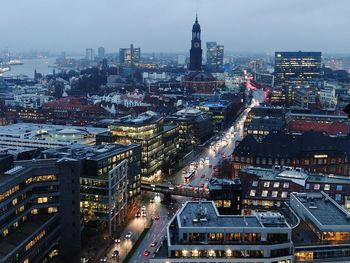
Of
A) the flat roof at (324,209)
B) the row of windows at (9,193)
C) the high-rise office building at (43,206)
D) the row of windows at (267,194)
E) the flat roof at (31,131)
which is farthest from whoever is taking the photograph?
the flat roof at (31,131)

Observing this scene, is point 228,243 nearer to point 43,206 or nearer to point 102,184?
point 43,206

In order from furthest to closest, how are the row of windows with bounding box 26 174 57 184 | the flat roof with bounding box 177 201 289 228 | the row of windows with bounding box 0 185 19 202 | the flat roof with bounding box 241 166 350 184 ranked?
the flat roof with bounding box 241 166 350 184
the row of windows with bounding box 26 174 57 184
the row of windows with bounding box 0 185 19 202
the flat roof with bounding box 177 201 289 228

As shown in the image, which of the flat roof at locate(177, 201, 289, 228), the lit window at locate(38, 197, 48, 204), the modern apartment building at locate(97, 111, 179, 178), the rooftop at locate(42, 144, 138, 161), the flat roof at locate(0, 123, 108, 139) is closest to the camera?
the flat roof at locate(177, 201, 289, 228)

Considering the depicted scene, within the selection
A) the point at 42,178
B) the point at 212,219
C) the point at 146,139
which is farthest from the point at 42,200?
the point at 146,139

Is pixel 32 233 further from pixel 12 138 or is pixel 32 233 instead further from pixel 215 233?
pixel 12 138

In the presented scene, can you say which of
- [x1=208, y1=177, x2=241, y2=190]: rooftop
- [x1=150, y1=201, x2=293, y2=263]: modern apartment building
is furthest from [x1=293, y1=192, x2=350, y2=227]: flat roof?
[x1=208, y1=177, x2=241, y2=190]: rooftop

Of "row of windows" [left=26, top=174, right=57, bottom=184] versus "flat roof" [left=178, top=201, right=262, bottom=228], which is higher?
"row of windows" [left=26, top=174, right=57, bottom=184]

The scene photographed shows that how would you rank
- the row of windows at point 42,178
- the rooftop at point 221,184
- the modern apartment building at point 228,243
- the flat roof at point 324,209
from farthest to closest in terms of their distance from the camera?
the rooftop at point 221,184 < the row of windows at point 42,178 < the flat roof at point 324,209 < the modern apartment building at point 228,243

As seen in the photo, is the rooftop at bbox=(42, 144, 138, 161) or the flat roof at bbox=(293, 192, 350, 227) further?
the rooftop at bbox=(42, 144, 138, 161)

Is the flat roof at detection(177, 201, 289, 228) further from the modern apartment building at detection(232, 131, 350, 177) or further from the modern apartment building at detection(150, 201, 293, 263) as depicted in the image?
the modern apartment building at detection(232, 131, 350, 177)

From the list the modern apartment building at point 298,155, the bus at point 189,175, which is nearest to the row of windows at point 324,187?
the modern apartment building at point 298,155

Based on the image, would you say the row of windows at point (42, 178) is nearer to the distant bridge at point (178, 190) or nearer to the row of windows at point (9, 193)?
the row of windows at point (9, 193)

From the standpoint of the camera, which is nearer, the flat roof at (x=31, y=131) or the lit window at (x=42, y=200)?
the lit window at (x=42, y=200)

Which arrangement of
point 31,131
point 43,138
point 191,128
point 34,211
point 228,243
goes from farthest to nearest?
point 191,128
point 31,131
point 43,138
point 34,211
point 228,243
